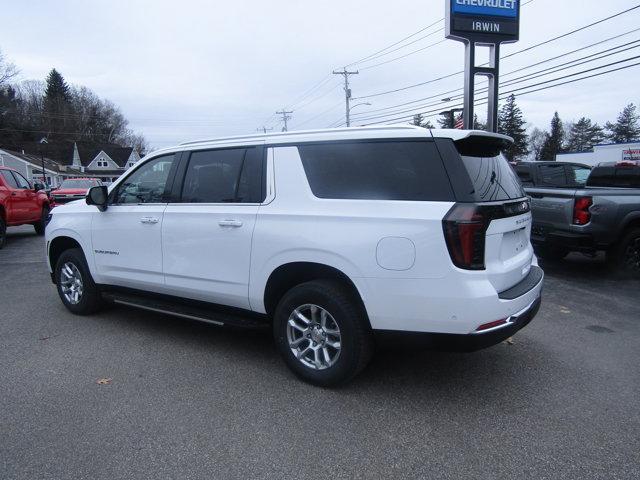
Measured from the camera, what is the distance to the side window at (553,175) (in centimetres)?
877

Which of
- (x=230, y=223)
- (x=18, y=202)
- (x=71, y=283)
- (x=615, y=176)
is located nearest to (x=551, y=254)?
(x=615, y=176)

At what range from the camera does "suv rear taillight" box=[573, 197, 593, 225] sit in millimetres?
6996

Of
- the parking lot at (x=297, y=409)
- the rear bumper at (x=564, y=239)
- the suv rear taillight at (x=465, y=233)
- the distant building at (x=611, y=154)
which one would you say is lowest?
the parking lot at (x=297, y=409)

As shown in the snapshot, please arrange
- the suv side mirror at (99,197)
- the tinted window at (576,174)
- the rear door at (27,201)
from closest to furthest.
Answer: the suv side mirror at (99,197) → the tinted window at (576,174) → the rear door at (27,201)

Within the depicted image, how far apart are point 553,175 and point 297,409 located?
7.48 m

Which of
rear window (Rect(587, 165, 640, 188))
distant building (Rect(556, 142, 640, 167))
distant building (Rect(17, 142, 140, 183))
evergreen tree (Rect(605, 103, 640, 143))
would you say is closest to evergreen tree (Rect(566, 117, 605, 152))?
evergreen tree (Rect(605, 103, 640, 143))

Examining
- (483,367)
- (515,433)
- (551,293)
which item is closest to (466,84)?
(551,293)

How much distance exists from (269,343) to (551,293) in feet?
13.8

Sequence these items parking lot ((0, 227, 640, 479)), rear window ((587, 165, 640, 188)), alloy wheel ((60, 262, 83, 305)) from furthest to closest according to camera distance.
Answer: rear window ((587, 165, 640, 188)), alloy wheel ((60, 262, 83, 305)), parking lot ((0, 227, 640, 479))

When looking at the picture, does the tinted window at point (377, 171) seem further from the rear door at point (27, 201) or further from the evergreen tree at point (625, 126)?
the evergreen tree at point (625, 126)

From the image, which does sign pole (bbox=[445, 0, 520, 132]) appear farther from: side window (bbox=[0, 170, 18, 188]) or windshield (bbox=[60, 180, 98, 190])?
windshield (bbox=[60, 180, 98, 190])

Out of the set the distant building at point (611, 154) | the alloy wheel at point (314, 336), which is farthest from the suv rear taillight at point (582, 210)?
the distant building at point (611, 154)

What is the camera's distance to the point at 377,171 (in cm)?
346

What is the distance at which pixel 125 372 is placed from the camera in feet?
13.3
